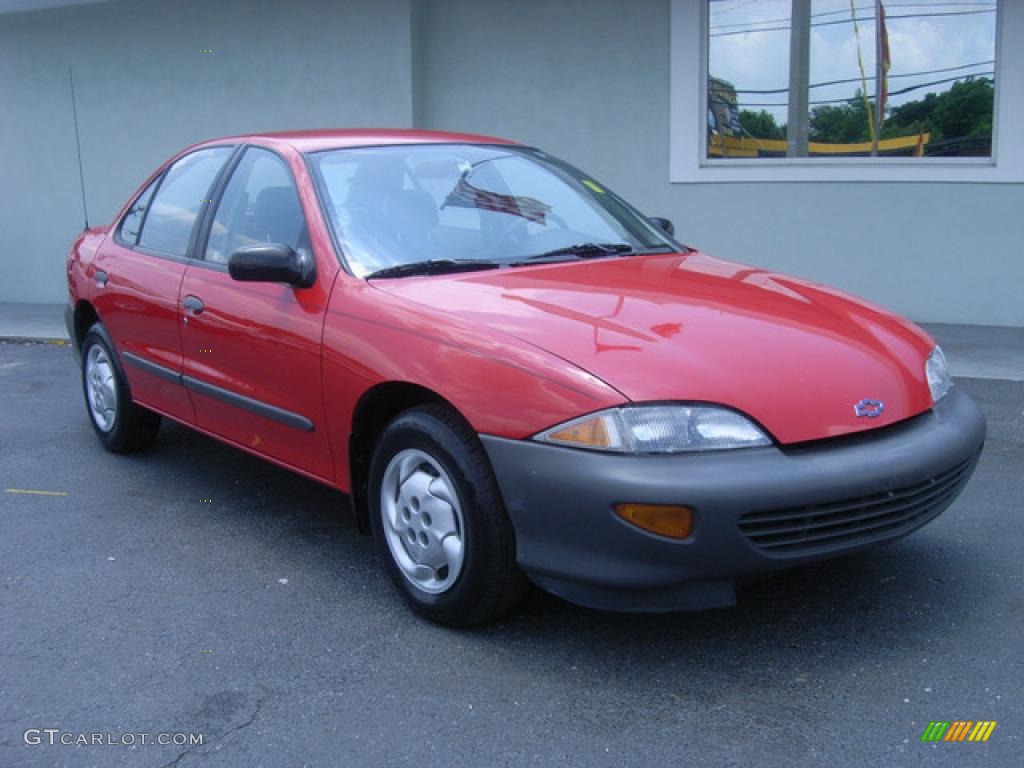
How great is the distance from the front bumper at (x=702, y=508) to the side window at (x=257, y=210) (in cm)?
159

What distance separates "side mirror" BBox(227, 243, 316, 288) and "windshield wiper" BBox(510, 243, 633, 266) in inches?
30.1

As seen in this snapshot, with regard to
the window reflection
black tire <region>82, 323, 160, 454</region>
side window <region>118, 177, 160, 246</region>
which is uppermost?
the window reflection

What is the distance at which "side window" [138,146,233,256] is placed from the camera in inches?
201

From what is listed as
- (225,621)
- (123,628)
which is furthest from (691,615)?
(123,628)

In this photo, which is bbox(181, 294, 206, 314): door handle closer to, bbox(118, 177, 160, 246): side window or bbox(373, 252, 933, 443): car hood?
bbox(118, 177, 160, 246): side window

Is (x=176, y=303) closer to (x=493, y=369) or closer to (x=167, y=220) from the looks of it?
(x=167, y=220)

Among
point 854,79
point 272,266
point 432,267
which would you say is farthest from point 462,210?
point 854,79

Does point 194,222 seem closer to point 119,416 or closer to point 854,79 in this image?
point 119,416

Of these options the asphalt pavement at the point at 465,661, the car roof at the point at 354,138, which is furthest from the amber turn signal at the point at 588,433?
the car roof at the point at 354,138

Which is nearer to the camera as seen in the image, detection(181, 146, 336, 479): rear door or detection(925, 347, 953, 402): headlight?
detection(925, 347, 953, 402): headlight

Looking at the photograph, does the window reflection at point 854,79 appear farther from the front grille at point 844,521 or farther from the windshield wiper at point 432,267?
the front grille at point 844,521

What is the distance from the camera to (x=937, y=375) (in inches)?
148

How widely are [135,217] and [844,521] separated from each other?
13.2ft

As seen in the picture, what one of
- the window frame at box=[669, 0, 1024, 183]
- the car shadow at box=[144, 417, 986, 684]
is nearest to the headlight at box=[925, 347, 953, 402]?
the car shadow at box=[144, 417, 986, 684]
